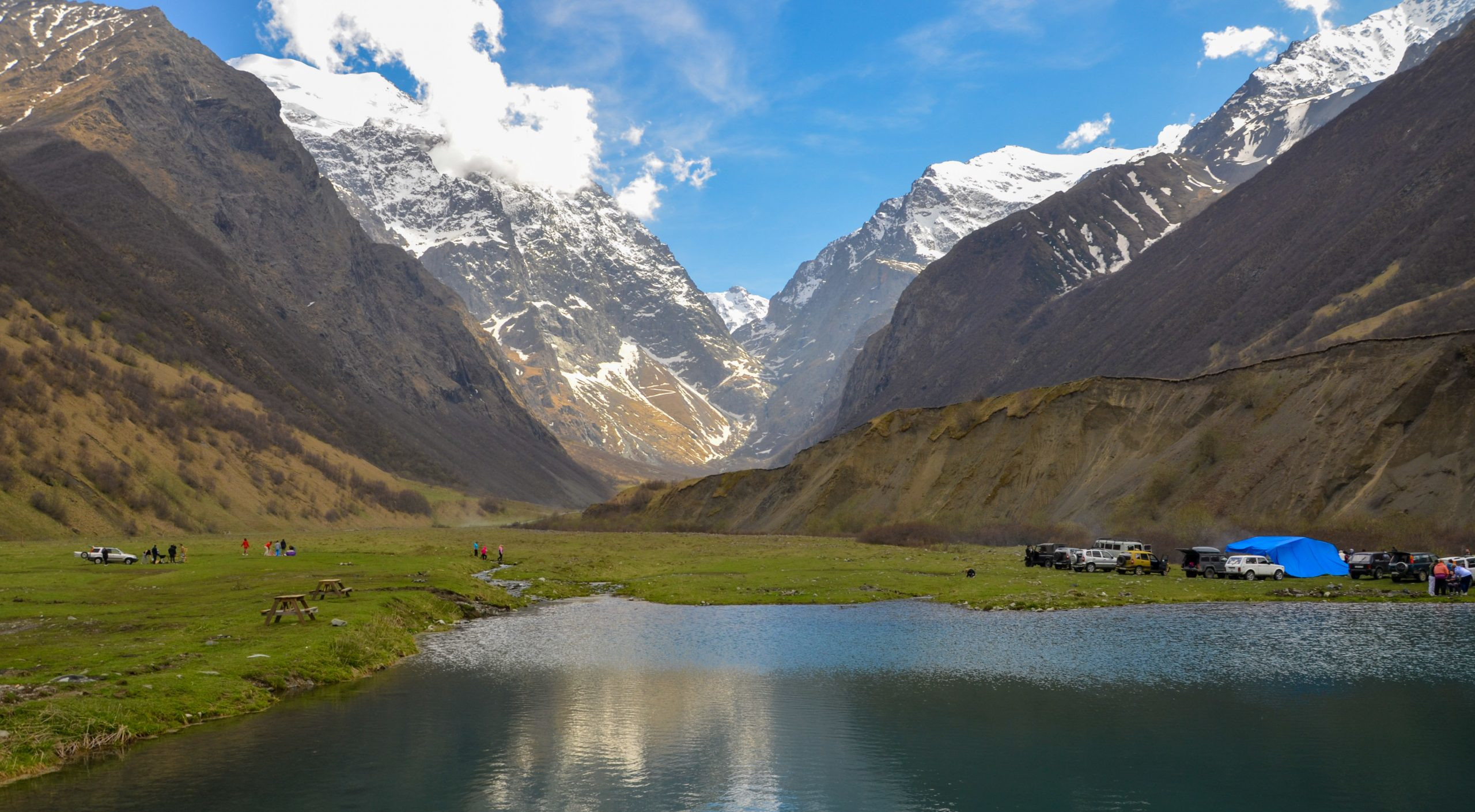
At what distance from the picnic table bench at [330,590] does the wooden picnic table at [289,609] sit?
826 cm

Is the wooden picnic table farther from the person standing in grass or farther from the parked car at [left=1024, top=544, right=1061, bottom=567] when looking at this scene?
the person standing in grass

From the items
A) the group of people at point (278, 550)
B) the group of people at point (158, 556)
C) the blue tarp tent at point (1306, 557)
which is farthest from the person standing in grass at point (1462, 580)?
the group of people at point (158, 556)

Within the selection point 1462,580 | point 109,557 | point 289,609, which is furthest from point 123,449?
point 1462,580

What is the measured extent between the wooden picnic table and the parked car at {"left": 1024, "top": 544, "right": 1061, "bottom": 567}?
53.6 metres

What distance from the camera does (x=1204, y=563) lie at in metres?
74.3

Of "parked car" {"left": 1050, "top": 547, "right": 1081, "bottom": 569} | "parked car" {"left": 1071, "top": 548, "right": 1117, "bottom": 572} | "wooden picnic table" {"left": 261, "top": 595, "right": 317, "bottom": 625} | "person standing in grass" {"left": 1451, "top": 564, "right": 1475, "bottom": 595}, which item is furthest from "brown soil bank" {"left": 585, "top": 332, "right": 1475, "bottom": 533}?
"wooden picnic table" {"left": 261, "top": 595, "right": 317, "bottom": 625}

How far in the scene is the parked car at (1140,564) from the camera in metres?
76.5

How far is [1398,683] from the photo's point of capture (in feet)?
118

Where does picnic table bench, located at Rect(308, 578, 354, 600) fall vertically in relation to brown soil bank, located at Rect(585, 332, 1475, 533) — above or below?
below

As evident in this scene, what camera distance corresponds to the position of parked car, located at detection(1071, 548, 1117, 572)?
78.1 meters

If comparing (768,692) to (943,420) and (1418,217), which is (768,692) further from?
(1418,217)

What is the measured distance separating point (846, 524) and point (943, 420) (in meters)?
19.5

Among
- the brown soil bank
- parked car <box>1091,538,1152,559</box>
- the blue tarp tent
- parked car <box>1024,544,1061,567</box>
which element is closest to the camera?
the blue tarp tent

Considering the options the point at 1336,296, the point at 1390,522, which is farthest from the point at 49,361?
the point at 1336,296
